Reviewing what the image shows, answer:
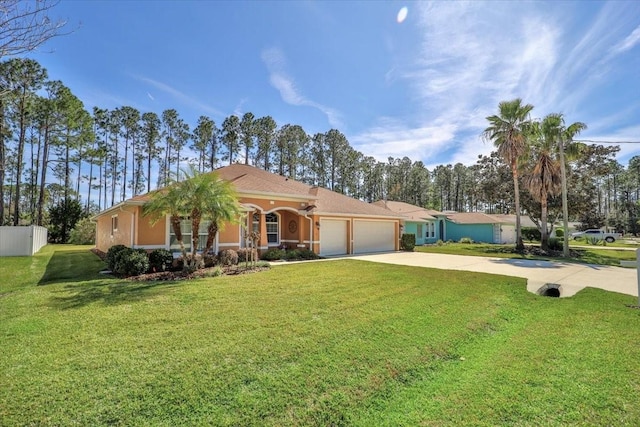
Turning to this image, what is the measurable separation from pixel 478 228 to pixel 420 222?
1000 cm

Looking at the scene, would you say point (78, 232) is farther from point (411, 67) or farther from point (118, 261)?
point (411, 67)

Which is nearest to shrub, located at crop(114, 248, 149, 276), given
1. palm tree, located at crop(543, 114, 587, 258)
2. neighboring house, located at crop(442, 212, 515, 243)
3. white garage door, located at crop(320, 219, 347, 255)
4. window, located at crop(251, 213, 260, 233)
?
window, located at crop(251, 213, 260, 233)

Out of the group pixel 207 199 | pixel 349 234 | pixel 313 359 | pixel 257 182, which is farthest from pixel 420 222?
pixel 313 359

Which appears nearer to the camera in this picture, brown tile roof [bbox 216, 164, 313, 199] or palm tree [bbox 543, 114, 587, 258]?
brown tile roof [bbox 216, 164, 313, 199]

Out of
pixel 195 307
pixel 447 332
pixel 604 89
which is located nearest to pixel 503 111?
pixel 604 89

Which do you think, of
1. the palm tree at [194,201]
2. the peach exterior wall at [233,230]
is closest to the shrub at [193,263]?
the palm tree at [194,201]

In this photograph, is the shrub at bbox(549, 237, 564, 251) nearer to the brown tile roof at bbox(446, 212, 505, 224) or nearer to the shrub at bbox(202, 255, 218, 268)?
the brown tile roof at bbox(446, 212, 505, 224)

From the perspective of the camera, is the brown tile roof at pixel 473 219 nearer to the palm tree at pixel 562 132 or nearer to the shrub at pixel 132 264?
the palm tree at pixel 562 132

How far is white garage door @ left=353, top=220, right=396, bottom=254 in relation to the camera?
2056cm

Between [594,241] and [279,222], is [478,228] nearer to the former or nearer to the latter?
[594,241]

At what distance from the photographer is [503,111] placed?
76.5 feet

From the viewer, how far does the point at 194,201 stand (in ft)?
36.0

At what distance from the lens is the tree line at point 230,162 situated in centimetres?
2639

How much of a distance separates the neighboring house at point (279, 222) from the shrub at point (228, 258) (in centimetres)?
111
